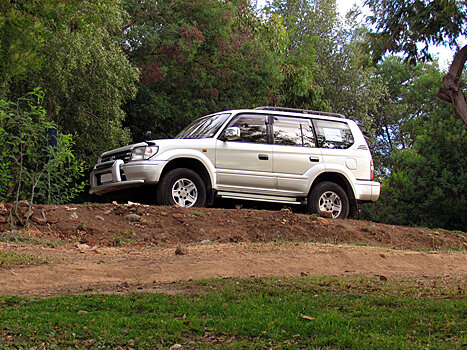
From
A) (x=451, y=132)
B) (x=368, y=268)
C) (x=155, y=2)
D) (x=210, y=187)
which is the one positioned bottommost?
(x=368, y=268)

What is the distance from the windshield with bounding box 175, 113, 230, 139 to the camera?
12.1 metres

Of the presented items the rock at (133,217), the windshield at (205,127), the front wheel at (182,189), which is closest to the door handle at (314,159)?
the windshield at (205,127)

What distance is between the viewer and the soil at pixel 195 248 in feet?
25.1

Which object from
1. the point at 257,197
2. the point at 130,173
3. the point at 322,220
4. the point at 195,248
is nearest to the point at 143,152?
the point at 130,173

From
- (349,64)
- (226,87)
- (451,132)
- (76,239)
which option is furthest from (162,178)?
(349,64)

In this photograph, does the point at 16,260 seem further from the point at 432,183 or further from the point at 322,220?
the point at 432,183

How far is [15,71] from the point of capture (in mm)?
12508

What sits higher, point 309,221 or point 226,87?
point 226,87

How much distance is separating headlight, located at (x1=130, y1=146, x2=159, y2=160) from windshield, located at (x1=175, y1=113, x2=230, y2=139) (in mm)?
1092

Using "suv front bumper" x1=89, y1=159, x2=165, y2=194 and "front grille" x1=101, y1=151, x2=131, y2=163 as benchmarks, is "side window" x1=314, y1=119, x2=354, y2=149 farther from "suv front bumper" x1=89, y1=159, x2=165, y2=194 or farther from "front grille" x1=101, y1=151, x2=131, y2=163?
"front grille" x1=101, y1=151, x2=131, y2=163

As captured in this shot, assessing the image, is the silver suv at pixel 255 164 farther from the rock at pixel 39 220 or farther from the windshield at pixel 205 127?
the rock at pixel 39 220

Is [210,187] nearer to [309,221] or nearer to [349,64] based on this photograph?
[309,221]

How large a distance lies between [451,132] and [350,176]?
14.8m

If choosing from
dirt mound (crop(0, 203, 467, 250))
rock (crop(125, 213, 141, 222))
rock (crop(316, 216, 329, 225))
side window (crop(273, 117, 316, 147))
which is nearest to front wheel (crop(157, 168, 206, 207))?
dirt mound (crop(0, 203, 467, 250))
